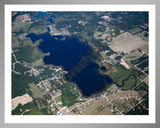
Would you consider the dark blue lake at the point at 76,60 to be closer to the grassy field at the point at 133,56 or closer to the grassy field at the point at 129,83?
the grassy field at the point at 129,83

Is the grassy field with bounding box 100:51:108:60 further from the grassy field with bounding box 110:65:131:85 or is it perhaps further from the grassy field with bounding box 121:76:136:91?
the grassy field with bounding box 121:76:136:91

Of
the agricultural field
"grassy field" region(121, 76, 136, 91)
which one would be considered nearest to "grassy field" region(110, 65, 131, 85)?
"grassy field" region(121, 76, 136, 91)

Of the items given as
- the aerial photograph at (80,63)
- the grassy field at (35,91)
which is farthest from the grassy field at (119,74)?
the grassy field at (35,91)

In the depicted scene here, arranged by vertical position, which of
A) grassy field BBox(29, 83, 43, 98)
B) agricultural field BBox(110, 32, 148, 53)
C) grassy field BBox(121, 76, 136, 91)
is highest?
agricultural field BBox(110, 32, 148, 53)

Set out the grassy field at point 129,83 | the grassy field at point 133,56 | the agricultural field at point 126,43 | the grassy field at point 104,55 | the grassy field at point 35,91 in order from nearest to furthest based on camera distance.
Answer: the grassy field at point 35,91 < the grassy field at point 129,83 < the grassy field at point 133,56 < the grassy field at point 104,55 < the agricultural field at point 126,43

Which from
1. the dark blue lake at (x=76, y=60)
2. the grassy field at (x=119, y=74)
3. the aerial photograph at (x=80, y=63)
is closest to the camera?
the aerial photograph at (x=80, y=63)

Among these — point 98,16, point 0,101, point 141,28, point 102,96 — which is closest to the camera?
point 0,101

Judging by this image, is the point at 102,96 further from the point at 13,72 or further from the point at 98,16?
the point at 98,16
